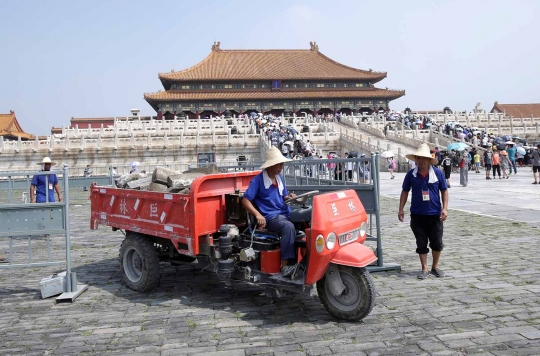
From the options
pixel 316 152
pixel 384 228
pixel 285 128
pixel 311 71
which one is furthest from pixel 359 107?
pixel 384 228

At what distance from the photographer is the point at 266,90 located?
4969 cm

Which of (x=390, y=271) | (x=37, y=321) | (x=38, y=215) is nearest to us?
(x=37, y=321)

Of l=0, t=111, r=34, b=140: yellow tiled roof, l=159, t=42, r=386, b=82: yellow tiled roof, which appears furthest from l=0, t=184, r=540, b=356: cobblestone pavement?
l=159, t=42, r=386, b=82: yellow tiled roof

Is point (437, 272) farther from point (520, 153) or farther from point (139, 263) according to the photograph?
point (520, 153)

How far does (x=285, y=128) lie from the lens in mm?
32188

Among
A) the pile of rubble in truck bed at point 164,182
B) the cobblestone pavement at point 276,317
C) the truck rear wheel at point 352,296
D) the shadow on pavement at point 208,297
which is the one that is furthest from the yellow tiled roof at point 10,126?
the truck rear wheel at point 352,296

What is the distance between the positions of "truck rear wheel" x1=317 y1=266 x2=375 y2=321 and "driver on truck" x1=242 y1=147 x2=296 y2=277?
40cm

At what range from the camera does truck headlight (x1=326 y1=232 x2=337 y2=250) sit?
Answer: 13.0 feet

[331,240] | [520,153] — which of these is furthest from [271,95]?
[331,240]

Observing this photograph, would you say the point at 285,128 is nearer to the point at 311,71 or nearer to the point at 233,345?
the point at 311,71

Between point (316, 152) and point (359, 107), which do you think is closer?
point (316, 152)

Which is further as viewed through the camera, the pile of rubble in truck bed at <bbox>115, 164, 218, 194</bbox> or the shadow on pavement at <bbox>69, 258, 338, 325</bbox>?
the pile of rubble in truck bed at <bbox>115, 164, 218, 194</bbox>

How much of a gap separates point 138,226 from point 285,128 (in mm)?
27335

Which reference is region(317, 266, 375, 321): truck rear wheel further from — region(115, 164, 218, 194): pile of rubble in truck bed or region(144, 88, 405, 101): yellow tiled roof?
region(144, 88, 405, 101): yellow tiled roof
